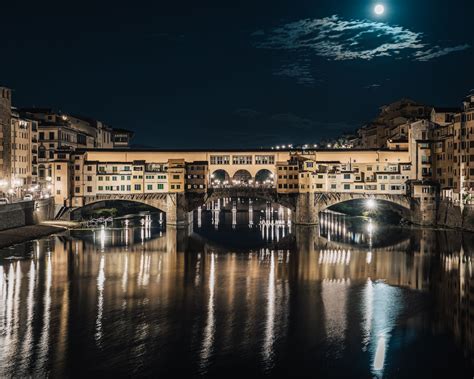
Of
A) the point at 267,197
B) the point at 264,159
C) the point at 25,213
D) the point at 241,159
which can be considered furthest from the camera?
the point at 241,159

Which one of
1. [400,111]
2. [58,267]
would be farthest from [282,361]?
[400,111]

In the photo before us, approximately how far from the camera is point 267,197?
65688 mm

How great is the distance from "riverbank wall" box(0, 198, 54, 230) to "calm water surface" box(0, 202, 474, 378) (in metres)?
4.06

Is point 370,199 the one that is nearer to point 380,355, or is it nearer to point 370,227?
point 370,227

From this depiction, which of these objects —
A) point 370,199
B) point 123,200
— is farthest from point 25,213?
point 370,199

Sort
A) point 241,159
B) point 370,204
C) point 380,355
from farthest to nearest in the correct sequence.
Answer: point 370,204
point 241,159
point 380,355

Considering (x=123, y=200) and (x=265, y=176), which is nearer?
(x=123, y=200)

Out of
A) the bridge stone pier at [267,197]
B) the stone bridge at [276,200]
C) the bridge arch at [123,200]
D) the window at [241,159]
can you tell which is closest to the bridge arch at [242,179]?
the window at [241,159]

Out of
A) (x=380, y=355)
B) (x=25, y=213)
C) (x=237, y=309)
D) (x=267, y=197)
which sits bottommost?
(x=380, y=355)

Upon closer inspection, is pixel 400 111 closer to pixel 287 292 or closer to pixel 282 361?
pixel 287 292

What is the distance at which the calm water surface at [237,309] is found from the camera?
20906mm

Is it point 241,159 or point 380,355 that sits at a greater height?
point 241,159

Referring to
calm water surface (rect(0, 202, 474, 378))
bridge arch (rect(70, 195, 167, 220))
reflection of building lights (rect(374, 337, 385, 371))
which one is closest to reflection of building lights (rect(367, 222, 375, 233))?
calm water surface (rect(0, 202, 474, 378))

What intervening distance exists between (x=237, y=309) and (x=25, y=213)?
1307 inches
